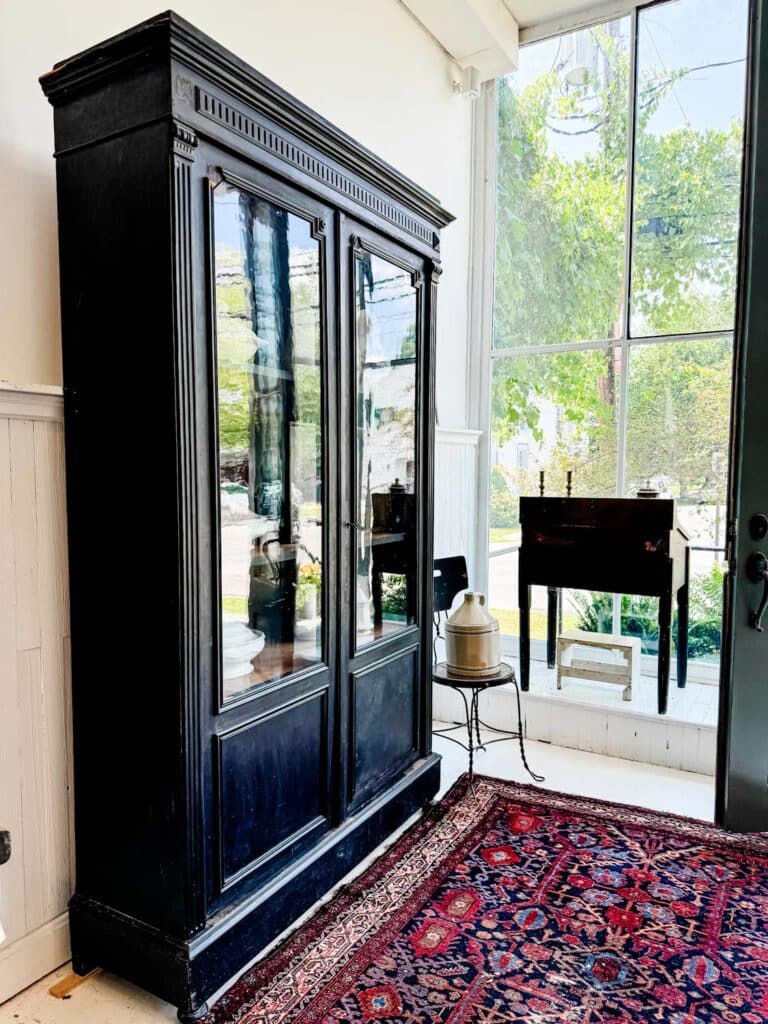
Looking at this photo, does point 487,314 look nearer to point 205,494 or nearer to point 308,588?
point 308,588

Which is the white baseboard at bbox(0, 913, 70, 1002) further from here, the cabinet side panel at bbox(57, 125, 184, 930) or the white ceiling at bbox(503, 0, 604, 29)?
the white ceiling at bbox(503, 0, 604, 29)

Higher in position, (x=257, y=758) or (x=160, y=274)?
(x=160, y=274)

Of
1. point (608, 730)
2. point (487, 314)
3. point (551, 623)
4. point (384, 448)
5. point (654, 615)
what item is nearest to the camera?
point (384, 448)

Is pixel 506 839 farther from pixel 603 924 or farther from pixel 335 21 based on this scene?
pixel 335 21

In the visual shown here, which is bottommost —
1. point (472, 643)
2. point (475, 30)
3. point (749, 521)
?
point (472, 643)

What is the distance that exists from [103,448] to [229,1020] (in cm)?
132

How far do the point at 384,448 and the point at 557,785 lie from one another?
5.05 ft

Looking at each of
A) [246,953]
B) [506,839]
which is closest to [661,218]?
[506,839]

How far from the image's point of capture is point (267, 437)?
6.01 feet

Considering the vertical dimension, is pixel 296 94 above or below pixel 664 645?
above

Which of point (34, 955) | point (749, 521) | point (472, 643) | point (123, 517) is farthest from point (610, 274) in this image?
point (34, 955)

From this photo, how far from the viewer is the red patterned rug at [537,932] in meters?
1.59

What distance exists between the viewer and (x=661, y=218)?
3346 millimetres

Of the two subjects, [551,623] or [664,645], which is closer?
[664,645]
